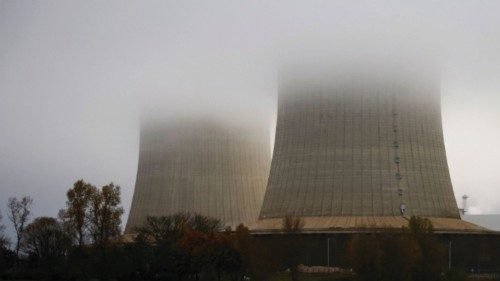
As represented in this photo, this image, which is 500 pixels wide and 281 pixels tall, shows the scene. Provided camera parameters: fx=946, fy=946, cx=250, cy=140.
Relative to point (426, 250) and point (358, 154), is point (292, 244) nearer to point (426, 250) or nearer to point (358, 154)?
point (426, 250)

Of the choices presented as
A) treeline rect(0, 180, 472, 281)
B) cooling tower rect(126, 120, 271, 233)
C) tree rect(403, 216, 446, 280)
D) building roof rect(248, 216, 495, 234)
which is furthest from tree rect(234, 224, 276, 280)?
cooling tower rect(126, 120, 271, 233)

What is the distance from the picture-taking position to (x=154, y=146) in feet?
145

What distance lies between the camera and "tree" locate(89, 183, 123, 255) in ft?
128

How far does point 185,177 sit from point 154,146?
7.42 ft

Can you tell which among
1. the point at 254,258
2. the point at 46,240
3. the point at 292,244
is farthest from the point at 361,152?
the point at 46,240

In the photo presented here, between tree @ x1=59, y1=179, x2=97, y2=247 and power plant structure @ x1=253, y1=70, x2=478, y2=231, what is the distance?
848 centimetres

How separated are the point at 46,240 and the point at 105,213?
268cm

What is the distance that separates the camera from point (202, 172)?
43.4 meters

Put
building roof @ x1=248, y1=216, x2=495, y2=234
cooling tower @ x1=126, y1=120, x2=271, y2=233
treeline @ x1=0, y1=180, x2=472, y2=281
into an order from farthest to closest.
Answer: cooling tower @ x1=126, y1=120, x2=271, y2=233 < building roof @ x1=248, y1=216, x2=495, y2=234 < treeline @ x1=0, y1=180, x2=472, y2=281

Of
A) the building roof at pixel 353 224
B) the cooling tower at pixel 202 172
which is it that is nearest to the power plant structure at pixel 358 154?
the building roof at pixel 353 224

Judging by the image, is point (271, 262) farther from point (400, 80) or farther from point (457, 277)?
point (400, 80)

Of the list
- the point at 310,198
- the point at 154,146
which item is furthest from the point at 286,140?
the point at 154,146

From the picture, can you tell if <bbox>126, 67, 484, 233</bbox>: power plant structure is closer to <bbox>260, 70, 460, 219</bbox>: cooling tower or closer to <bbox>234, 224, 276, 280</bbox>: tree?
<bbox>260, 70, 460, 219</bbox>: cooling tower

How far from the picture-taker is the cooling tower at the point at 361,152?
1331 inches
